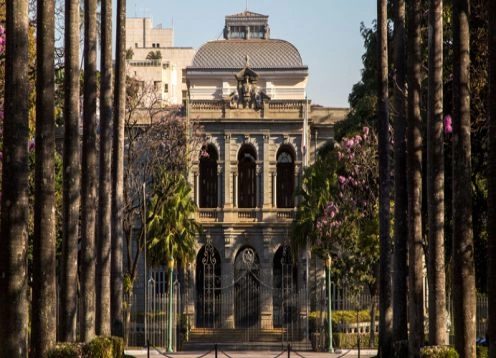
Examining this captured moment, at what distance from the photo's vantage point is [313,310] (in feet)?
236

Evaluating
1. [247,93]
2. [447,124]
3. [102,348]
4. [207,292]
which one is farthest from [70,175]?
[247,93]

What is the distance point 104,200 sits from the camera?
116 ft

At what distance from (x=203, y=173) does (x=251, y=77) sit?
5.37m

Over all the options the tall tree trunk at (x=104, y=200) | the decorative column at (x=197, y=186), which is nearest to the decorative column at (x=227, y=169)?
the decorative column at (x=197, y=186)

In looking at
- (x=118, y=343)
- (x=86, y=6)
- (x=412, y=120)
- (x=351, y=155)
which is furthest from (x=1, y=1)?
(x=351, y=155)

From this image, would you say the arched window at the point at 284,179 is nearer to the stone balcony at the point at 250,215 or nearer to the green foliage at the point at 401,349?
the stone balcony at the point at 250,215

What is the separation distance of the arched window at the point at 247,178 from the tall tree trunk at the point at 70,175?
46581 millimetres

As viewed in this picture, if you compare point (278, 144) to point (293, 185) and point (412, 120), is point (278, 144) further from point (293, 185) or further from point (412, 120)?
point (412, 120)

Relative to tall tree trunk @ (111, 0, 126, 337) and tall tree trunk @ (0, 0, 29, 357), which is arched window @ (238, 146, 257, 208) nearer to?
tall tree trunk @ (111, 0, 126, 337)

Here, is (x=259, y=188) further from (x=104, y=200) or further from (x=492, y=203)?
(x=492, y=203)

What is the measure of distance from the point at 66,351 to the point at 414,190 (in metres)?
7.57

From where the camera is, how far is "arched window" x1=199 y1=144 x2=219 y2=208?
75750mm

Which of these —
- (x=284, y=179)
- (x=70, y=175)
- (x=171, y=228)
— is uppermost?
(x=284, y=179)

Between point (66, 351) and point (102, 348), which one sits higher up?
point (66, 351)
